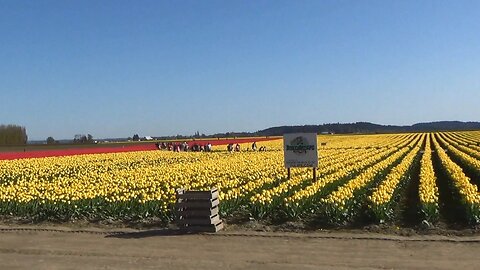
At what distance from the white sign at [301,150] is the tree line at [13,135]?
383 feet

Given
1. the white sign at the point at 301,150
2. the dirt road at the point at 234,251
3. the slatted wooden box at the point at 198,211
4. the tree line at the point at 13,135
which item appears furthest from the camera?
the tree line at the point at 13,135

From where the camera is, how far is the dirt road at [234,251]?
27.1 ft

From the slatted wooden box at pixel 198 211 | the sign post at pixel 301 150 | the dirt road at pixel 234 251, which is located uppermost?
the sign post at pixel 301 150

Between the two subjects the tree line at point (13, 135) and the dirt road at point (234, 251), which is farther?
the tree line at point (13, 135)

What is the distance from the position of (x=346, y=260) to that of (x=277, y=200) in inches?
201

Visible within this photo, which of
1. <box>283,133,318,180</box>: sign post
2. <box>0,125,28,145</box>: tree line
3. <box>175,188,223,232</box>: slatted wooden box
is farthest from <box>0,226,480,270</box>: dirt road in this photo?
<box>0,125,28,145</box>: tree line

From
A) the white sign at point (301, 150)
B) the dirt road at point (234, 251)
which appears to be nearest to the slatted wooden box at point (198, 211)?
the dirt road at point (234, 251)

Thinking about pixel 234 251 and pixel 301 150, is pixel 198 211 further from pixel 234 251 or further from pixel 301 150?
pixel 301 150

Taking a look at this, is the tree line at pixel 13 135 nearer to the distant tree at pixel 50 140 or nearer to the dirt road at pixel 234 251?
the distant tree at pixel 50 140

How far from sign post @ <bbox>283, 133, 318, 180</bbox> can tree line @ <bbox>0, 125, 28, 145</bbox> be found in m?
117

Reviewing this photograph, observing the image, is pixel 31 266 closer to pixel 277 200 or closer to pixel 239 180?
pixel 277 200

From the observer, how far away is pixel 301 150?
1720cm

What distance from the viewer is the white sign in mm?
17062

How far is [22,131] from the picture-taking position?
5012 inches
